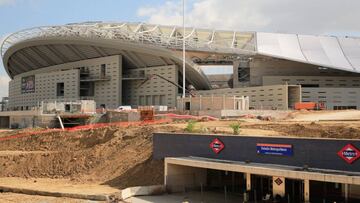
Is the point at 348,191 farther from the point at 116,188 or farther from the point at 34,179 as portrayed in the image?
the point at 34,179

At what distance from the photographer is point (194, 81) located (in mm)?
88875

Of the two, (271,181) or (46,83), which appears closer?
(271,181)

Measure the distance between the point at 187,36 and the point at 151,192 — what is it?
61.2 m

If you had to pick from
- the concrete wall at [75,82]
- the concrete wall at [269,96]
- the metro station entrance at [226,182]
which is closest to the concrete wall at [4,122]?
the concrete wall at [75,82]

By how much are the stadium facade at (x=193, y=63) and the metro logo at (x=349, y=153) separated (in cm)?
4879

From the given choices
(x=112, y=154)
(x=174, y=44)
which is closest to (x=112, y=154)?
(x=112, y=154)

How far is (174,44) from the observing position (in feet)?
271

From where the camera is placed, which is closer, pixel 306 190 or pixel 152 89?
pixel 306 190

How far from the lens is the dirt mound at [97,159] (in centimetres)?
3489

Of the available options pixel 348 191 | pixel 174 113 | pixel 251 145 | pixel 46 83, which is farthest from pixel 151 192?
pixel 46 83

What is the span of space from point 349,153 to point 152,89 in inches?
2550

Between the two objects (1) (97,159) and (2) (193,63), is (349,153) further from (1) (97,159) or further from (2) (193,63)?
(2) (193,63)

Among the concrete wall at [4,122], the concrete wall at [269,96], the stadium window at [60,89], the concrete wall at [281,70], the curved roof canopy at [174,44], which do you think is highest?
the curved roof canopy at [174,44]

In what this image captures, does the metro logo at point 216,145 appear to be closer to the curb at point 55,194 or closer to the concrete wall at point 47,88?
the curb at point 55,194
